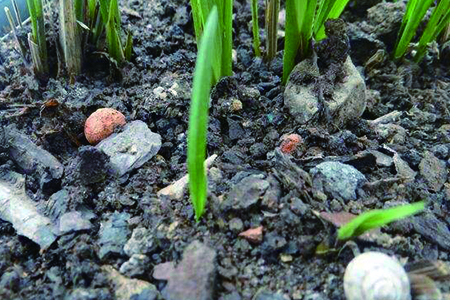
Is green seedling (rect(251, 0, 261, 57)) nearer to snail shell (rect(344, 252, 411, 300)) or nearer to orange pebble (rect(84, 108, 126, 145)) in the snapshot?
orange pebble (rect(84, 108, 126, 145))

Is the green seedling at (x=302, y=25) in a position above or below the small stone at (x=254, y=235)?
above

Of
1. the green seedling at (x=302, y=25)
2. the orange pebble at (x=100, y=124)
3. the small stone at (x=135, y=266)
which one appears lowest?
the small stone at (x=135, y=266)

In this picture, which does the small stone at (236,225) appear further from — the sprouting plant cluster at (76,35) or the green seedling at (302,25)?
the sprouting plant cluster at (76,35)

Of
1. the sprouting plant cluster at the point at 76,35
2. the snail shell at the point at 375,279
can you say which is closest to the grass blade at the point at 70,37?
the sprouting plant cluster at the point at 76,35

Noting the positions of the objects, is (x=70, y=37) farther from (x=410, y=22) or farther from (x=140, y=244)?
(x=410, y=22)

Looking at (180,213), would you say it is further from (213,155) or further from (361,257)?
(361,257)

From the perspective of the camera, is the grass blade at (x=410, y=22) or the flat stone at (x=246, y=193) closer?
the flat stone at (x=246, y=193)
